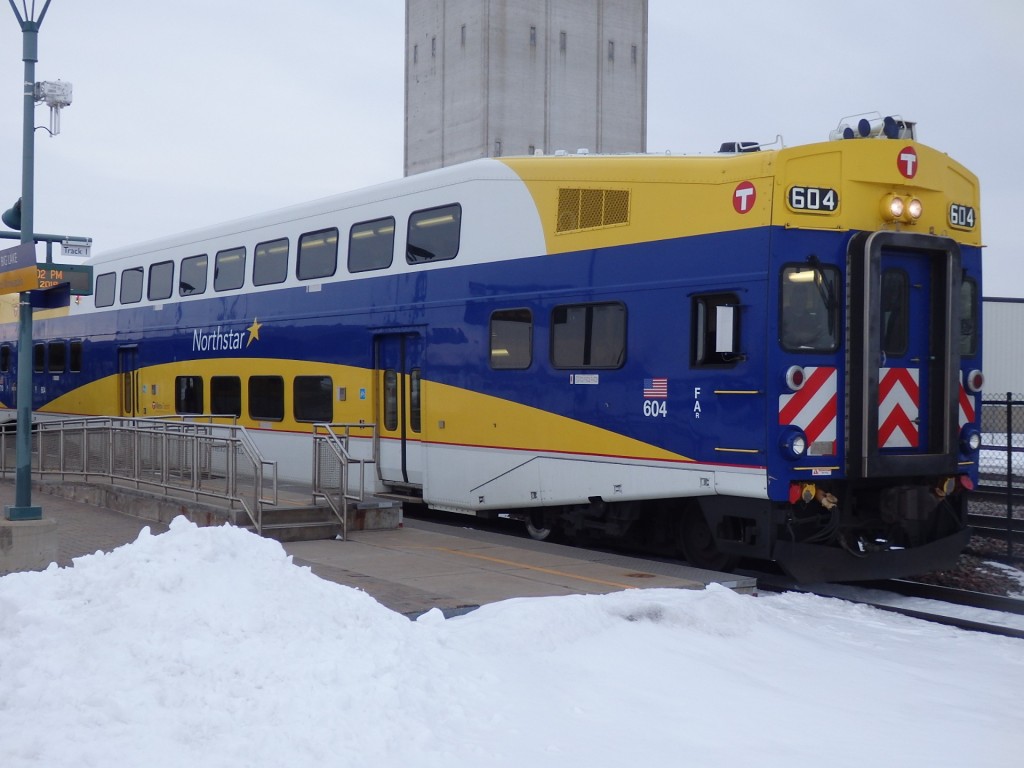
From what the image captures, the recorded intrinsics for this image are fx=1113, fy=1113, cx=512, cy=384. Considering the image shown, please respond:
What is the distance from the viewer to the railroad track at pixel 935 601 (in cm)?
954

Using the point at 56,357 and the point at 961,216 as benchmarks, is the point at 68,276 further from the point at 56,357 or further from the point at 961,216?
the point at 56,357

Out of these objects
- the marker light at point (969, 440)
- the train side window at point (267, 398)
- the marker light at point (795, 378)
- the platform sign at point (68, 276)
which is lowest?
the marker light at point (969, 440)

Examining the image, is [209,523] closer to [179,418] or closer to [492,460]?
[492,460]

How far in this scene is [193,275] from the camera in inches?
754

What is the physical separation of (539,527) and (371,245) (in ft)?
15.0

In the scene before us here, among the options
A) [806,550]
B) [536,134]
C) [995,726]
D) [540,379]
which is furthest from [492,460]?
[536,134]

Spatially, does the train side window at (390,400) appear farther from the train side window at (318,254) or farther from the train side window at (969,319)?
the train side window at (969,319)

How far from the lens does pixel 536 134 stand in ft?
207

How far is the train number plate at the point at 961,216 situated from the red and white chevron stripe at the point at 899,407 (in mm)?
1653

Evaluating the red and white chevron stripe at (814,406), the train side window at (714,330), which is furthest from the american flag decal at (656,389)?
the red and white chevron stripe at (814,406)

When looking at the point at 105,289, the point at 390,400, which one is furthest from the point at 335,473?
the point at 105,289

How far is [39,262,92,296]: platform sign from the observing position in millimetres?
11336

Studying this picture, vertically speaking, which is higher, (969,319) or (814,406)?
(969,319)

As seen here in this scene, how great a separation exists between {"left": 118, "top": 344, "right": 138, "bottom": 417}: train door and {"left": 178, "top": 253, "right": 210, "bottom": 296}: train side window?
2.20 m
